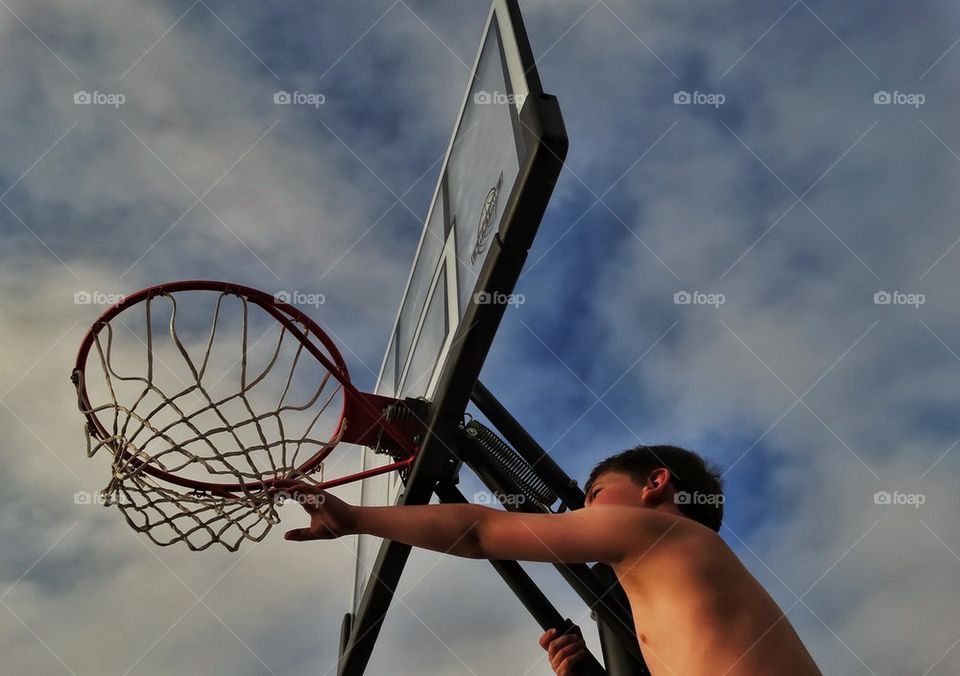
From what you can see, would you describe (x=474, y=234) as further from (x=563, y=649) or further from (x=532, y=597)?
(x=563, y=649)

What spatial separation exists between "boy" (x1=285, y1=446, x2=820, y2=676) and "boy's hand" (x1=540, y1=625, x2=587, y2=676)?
2.86ft

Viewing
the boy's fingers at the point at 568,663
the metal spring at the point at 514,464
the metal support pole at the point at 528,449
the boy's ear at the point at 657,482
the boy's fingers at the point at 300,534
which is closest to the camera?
the boy's fingers at the point at 300,534

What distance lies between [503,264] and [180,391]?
3.84 ft

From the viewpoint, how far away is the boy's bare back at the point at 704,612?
6.02 ft

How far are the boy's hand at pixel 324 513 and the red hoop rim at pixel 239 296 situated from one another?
0.94 metres

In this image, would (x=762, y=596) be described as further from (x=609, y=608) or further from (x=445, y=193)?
(x=445, y=193)

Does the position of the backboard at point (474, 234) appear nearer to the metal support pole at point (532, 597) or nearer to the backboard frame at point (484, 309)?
the backboard frame at point (484, 309)

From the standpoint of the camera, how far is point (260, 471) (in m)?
2.76

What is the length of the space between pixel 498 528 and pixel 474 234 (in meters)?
1.31

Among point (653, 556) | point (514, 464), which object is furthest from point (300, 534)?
point (514, 464)

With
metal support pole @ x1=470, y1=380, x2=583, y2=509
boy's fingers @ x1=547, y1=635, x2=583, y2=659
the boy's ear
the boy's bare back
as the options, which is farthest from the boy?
metal support pole @ x1=470, y1=380, x2=583, y2=509

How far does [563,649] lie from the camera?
9.53 ft

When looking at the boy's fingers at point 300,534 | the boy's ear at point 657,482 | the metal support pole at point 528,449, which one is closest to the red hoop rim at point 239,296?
the metal support pole at point 528,449

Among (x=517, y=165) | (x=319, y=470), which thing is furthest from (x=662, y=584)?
(x=319, y=470)
